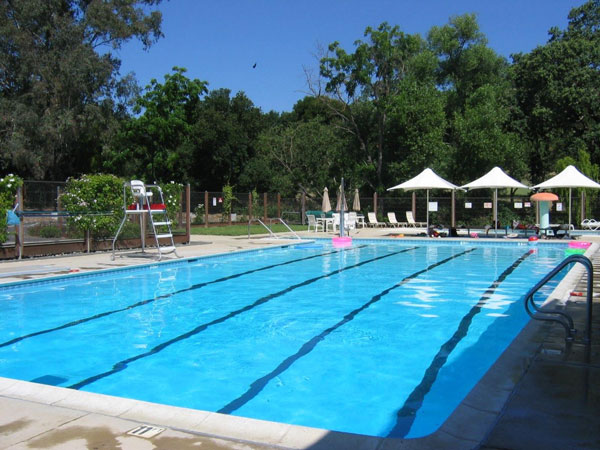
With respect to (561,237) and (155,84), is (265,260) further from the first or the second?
(155,84)

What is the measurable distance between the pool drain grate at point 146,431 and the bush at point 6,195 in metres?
10.5

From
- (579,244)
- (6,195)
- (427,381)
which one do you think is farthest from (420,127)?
(427,381)

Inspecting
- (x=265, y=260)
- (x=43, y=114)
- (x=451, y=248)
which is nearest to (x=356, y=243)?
(x=451, y=248)

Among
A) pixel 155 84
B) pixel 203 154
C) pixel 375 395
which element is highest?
pixel 155 84

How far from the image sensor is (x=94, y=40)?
35719mm

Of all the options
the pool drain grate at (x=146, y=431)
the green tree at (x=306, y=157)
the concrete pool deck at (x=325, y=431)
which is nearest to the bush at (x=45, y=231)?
the concrete pool deck at (x=325, y=431)

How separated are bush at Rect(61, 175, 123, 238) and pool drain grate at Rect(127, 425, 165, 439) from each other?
11671 millimetres

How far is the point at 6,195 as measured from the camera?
12.3m

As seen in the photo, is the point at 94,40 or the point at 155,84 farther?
the point at 155,84

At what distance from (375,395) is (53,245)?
36.3ft

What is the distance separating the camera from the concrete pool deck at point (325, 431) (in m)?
2.98

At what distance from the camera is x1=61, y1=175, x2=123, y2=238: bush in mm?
13992

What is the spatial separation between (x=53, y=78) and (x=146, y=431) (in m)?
33.8

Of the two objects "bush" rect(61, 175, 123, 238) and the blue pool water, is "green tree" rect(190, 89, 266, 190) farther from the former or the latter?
the blue pool water
